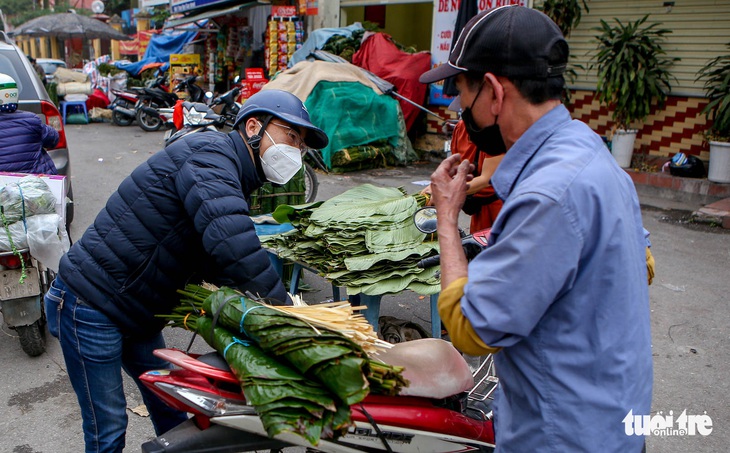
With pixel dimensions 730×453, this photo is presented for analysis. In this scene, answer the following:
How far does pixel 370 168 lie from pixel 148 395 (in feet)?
26.5

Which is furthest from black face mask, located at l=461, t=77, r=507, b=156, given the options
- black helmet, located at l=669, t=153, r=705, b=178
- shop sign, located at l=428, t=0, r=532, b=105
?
shop sign, located at l=428, t=0, r=532, b=105

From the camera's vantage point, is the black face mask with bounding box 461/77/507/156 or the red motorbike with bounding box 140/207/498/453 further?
the red motorbike with bounding box 140/207/498/453

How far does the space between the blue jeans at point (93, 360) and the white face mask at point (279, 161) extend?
2.57 feet

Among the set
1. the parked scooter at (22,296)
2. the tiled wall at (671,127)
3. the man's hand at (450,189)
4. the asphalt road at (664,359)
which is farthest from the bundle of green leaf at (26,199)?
the tiled wall at (671,127)

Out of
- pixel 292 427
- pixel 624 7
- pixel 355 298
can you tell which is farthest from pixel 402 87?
pixel 292 427

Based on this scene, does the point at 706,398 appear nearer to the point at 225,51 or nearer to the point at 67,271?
the point at 67,271

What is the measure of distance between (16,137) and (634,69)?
724 cm

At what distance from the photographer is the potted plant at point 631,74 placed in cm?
815

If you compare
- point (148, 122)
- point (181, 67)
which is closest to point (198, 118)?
point (148, 122)

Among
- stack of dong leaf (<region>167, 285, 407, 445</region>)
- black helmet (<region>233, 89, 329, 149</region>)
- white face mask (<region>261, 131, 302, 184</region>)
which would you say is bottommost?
stack of dong leaf (<region>167, 285, 407, 445</region>)

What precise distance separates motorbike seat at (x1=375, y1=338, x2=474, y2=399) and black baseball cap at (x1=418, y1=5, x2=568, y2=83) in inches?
38.4

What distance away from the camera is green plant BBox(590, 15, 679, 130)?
8148 millimetres

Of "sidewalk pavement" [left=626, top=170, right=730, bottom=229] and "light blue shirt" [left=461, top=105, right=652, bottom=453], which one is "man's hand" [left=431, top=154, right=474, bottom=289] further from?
"sidewalk pavement" [left=626, top=170, right=730, bottom=229]

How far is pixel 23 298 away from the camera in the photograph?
3.95m
